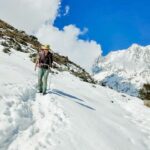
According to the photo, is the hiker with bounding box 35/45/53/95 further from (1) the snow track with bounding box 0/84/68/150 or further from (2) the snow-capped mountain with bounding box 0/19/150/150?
(1) the snow track with bounding box 0/84/68/150

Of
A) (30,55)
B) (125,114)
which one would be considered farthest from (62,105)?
(30,55)

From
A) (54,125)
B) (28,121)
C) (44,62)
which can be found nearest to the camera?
(28,121)

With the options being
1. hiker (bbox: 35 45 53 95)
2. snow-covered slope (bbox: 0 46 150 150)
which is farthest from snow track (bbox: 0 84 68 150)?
hiker (bbox: 35 45 53 95)

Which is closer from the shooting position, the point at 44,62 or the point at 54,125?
the point at 54,125

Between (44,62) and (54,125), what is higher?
(44,62)

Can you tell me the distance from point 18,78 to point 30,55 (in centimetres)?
1207

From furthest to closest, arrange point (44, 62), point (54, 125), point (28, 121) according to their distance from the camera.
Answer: point (44, 62)
point (54, 125)
point (28, 121)

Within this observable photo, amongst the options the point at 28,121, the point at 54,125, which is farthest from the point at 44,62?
the point at 28,121

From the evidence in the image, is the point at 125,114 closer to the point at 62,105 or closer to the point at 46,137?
the point at 62,105

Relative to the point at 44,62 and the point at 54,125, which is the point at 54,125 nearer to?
the point at 54,125

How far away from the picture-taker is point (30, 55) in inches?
1183

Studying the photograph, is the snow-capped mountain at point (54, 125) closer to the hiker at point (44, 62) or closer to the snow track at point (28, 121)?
the snow track at point (28, 121)

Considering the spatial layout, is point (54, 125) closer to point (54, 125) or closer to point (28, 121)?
point (54, 125)

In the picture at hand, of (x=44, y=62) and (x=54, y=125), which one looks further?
(x=44, y=62)
